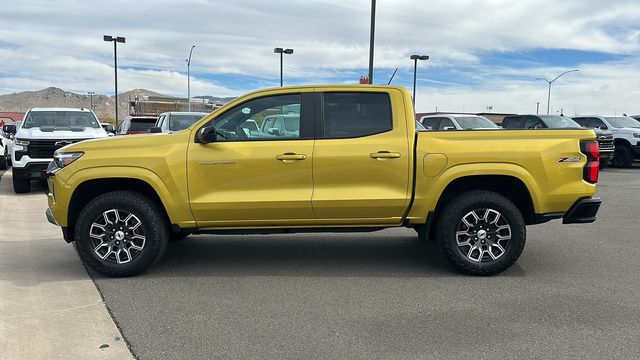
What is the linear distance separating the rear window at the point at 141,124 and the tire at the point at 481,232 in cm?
1110

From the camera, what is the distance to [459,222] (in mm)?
5238

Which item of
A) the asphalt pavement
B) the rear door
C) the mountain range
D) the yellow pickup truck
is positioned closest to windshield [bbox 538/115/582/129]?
the asphalt pavement

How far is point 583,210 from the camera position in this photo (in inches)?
206

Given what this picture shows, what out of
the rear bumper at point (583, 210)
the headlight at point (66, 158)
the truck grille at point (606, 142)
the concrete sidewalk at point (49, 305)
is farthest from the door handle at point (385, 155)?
the truck grille at point (606, 142)

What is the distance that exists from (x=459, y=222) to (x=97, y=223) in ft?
11.8

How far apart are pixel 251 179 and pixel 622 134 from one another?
17438mm

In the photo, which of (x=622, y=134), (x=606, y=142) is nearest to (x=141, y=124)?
(x=606, y=142)

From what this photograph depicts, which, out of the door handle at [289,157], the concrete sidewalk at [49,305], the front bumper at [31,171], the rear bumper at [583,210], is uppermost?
the door handle at [289,157]

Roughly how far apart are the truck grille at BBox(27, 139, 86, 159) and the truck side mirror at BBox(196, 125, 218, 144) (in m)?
7.31

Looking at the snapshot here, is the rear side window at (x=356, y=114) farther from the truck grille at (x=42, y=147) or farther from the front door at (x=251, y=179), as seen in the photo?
the truck grille at (x=42, y=147)

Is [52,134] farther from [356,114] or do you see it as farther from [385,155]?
[385,155]

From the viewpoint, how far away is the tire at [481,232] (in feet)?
17.1

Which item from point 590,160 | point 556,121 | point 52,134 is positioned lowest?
point 52,134

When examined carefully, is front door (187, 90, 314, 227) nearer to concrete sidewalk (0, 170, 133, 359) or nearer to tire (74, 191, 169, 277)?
tire (74, 191, 169, 277)
